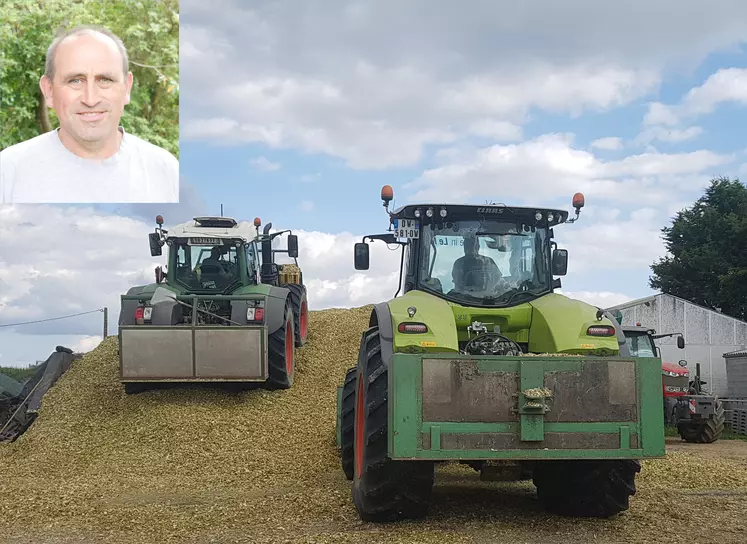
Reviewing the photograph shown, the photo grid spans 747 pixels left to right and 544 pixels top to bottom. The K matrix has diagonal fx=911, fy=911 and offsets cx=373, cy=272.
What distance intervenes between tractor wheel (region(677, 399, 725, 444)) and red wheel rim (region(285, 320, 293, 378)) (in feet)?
23.3

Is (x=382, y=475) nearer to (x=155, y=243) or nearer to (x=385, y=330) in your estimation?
(x=385, y=330)

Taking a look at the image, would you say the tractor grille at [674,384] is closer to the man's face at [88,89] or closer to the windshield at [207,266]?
the windshield at [207,266]

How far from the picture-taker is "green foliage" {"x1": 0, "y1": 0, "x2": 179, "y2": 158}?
16.0 metres

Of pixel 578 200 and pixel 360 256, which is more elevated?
pixel 578 200

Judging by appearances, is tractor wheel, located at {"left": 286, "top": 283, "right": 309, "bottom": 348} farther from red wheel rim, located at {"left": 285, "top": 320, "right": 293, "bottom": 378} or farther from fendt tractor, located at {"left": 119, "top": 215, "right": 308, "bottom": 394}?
red wheel rim, located at {"left": 285, "top": 320, "right": 293, "bottom": 378}

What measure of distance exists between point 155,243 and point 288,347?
8.71 ft

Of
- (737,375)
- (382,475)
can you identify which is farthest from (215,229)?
(737,375)

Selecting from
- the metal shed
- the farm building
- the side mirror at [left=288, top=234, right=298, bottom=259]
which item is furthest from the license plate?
the farm building

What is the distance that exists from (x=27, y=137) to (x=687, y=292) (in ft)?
83.4

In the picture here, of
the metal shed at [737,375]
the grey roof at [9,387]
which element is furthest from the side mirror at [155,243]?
the metal shed at [737,375]

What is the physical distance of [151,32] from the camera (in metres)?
16.1

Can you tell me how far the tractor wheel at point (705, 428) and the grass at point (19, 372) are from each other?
11.6 m

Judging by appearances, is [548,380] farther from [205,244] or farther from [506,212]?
[205,244]

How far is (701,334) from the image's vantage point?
2688 cm
